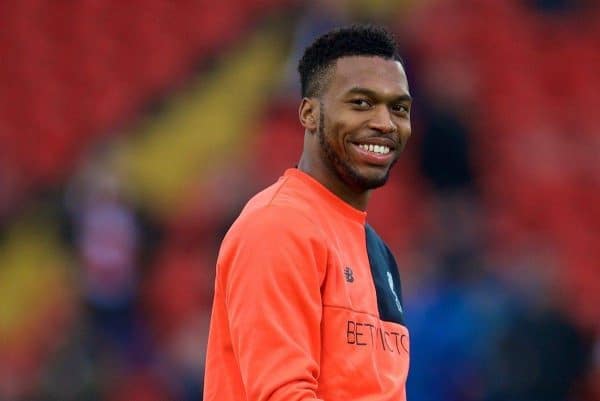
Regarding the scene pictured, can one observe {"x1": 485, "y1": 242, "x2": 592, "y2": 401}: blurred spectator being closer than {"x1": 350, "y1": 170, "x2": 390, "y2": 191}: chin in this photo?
No

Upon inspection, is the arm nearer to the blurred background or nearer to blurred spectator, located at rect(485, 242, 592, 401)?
the blurred background

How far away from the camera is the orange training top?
195 cm

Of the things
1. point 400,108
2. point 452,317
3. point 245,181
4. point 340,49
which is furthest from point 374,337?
point 245,181

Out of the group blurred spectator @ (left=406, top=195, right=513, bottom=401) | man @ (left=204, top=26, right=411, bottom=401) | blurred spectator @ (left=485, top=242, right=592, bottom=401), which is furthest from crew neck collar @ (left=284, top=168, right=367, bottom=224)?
blurred spectator @ (left=485, top=242, right=592, bottom=401)

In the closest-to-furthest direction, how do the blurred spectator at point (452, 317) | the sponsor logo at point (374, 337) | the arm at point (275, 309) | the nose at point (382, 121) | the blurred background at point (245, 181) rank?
the arm at point (275, 309) → the sponsor logo at point (374, 337) → the nose at point (382, 121) → the blurred spectator at point (452, 317) → the blurred background at point (245, 181)

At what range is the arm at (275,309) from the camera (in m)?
1.93

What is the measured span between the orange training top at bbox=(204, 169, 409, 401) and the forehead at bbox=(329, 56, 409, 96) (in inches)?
7.6

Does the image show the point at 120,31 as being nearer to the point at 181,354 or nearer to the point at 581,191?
the point at 181,354

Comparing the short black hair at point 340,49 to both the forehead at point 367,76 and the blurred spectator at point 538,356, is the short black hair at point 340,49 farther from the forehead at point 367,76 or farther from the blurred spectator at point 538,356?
the blurred spectator at point 538,356

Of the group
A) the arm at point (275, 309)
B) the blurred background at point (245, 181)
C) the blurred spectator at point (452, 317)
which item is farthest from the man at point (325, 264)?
the blurred background at point (245, 181)

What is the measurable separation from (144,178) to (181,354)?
33.6 inches

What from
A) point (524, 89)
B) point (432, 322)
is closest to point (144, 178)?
point (432, 322)

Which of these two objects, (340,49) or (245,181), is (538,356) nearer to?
(245,181)

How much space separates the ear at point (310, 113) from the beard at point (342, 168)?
0.06 ft
